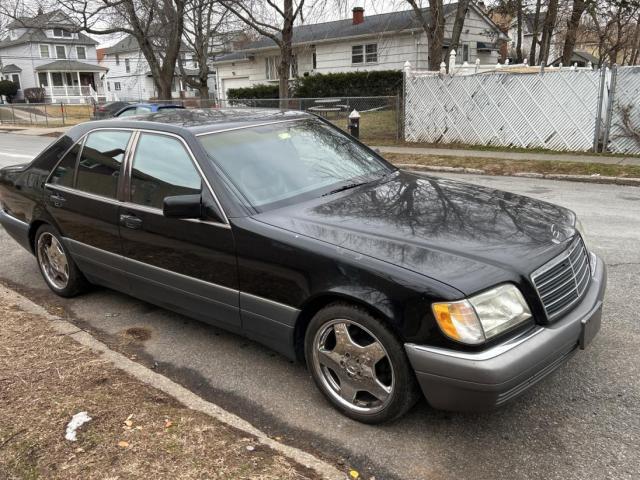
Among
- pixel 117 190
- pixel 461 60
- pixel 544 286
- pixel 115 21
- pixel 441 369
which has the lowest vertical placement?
pixel 441 369

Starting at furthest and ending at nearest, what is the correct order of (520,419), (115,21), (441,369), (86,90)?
(86,90) → (115,21) → (520,419) → (441,369)

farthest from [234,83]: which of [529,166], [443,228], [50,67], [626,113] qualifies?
[443,228]

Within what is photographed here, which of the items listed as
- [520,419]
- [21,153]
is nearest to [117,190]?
[520,419]

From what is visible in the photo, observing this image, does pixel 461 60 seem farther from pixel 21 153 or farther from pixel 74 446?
pixel 74 446

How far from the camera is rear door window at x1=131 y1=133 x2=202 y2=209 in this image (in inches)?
145

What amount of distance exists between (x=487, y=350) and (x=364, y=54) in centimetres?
3061

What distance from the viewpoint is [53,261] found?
16.8 ft

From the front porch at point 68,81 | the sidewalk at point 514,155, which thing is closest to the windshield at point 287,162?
the sidewalk at point 514,155

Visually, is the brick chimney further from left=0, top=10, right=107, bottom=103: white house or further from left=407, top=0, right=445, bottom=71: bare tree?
left=0, top=10, right=107, bottom=103: white house

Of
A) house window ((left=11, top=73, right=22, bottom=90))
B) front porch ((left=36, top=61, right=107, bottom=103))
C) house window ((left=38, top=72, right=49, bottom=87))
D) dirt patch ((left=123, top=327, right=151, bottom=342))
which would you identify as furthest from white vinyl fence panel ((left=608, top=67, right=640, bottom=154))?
house window ((left=11, top=73, right=22, bottom=90))

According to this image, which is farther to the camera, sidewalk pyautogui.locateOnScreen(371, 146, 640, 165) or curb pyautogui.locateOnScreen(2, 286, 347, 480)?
sidewalk pyautogui.locateOnScreen(371, 146, 640, 165)

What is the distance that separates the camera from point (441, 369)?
2.60 m

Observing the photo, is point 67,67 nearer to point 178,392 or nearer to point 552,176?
point 552,176

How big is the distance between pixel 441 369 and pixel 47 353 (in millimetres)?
2673
